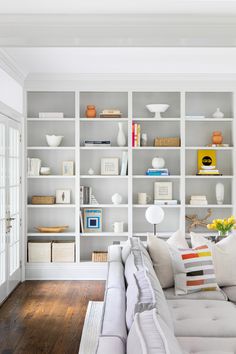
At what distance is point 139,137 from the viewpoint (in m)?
6.60

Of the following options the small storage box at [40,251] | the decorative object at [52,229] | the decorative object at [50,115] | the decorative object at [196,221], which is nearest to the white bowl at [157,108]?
the decorative object at [50,115]

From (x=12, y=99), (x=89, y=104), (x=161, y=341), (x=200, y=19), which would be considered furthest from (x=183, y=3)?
(x=89, y=104)

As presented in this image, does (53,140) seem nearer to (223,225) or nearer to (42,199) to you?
(42,199)

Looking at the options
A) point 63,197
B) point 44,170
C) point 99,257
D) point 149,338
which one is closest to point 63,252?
point 99,257

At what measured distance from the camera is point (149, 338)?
183 centimetres

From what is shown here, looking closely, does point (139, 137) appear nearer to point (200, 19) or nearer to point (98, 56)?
point (98, 56)

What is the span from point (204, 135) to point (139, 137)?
975 mm

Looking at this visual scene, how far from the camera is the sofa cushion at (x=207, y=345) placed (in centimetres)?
291

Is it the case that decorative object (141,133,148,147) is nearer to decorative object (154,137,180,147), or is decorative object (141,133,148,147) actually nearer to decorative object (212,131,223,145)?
decorative object (154,137,180,147)

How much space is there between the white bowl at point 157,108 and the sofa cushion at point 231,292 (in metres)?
2.94

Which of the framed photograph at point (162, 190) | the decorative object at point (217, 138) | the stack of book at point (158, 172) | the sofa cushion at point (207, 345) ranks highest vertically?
the decorative object at point (217, 138)

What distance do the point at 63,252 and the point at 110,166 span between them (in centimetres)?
132

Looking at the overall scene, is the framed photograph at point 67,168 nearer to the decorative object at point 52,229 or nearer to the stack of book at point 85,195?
the stack of book at point 85,195

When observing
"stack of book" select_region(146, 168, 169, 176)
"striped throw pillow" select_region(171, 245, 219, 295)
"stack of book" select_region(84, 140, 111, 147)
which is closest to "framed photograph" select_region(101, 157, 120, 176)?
"stack of book" select_region(84, 140, 111, 147)
